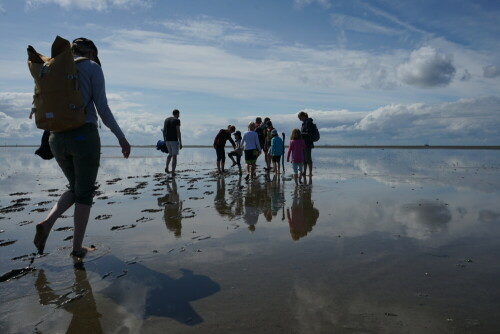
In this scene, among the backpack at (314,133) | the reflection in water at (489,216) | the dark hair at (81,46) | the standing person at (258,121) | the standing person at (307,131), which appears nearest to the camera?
the dark hair at (81,46)

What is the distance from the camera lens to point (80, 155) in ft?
12.9

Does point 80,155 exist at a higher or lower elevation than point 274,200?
higher

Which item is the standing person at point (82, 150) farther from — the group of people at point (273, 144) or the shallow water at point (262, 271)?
the group of people at point (273, 144)

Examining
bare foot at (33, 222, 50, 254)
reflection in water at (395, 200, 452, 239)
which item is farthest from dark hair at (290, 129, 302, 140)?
bare foot at (33, 222, 50, 254)

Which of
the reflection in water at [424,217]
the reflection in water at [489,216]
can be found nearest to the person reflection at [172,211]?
the reflection in water at [424,217]

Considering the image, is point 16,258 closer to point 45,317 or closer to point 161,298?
point 45,317

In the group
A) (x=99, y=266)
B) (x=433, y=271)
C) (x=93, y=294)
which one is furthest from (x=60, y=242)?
(x=433, y=271)

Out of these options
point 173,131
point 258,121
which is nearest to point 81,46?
point 173,131

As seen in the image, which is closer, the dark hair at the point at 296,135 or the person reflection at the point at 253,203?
the person reflection at the point at 253,203

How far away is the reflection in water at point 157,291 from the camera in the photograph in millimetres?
2824

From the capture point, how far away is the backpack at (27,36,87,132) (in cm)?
371

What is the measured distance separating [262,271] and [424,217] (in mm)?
4062

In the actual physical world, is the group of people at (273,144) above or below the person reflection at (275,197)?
above

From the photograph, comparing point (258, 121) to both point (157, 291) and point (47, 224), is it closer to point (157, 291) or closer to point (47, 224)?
point (47, 224)
